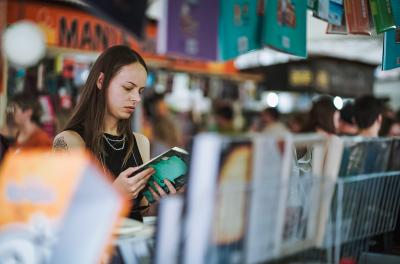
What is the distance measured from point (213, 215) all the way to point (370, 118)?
3.01m

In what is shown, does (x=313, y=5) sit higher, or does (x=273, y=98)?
(x=313, y=5)

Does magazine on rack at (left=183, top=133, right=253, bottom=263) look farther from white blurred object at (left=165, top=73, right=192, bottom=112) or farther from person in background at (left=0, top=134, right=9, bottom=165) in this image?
white blurred object at (left=165, top=73, right=192, bottom=112)

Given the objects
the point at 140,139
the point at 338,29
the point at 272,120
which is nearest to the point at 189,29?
the point at 140,139

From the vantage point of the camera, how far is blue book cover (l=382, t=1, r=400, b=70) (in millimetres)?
2756

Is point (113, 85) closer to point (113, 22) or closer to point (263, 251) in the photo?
point (113, 22)

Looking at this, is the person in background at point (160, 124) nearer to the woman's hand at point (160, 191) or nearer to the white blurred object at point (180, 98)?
the white blurred object at point (180, 98)

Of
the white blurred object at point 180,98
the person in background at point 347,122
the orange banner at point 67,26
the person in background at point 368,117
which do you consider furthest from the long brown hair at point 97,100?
the white blurred object at point 180,98

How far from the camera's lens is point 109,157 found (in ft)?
8.12

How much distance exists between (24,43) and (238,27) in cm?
324

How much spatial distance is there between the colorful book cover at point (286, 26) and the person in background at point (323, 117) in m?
1.80

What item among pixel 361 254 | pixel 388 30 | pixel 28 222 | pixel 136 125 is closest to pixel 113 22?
pixel 28 222

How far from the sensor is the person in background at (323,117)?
425 centimetres

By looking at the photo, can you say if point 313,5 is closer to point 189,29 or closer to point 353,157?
point 189,29

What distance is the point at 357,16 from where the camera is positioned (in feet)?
8.72
